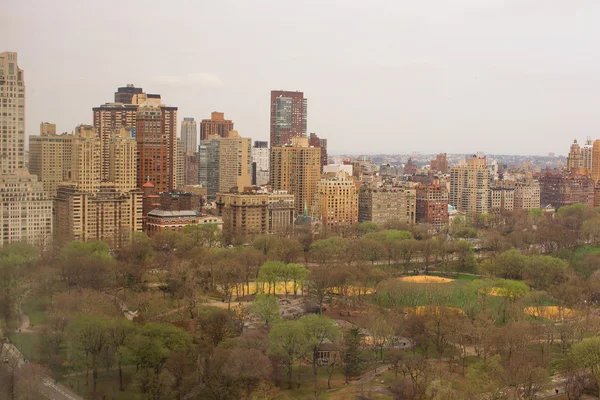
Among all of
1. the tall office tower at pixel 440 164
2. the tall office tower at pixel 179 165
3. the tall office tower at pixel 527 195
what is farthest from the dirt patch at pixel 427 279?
the tall office tower at pixel 440 164

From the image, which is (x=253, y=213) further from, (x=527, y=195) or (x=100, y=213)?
(x=527, y=195)

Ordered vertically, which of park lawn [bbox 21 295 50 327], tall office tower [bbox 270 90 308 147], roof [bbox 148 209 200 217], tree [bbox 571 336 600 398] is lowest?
tree [bbox 571 336 600 398]

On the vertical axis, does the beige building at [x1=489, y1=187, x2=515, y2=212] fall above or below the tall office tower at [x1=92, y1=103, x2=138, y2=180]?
below

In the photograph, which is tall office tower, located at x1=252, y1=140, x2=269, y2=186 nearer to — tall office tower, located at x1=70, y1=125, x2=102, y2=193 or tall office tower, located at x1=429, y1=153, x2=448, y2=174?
tall office tower, located at x1=429, y1=153, x2=448, y2=174

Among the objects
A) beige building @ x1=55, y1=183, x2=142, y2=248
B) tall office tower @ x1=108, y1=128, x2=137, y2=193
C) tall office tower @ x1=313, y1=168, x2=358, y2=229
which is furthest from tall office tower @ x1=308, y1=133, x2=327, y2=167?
beige building @ x1=55, y1=183, x2=142, y2=248

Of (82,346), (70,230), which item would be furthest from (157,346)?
(70,230)

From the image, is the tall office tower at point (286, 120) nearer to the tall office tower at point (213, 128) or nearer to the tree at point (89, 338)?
the tall office tower at point (213, 128)
